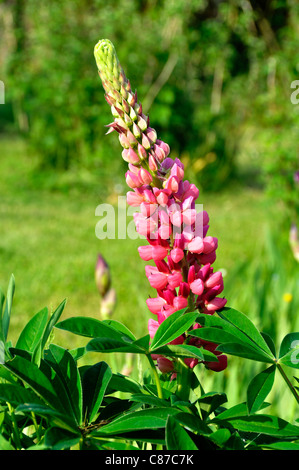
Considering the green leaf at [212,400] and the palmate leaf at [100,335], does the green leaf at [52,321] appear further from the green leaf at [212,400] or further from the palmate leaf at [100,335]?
the green leaf at [212,400]

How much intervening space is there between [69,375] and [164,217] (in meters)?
0.22

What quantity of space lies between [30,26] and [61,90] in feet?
8.25

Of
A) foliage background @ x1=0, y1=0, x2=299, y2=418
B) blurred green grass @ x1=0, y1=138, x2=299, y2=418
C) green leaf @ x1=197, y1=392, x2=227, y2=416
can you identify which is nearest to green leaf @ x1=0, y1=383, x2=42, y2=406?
green leaf @ x1=197, y1=392, x2=227, y2=416

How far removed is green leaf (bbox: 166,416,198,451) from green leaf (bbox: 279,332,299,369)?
17 cm

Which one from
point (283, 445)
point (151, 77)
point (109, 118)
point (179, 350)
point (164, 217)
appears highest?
point (151, 77)

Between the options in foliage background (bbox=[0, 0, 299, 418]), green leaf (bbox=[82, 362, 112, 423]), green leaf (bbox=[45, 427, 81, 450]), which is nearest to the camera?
green leaf (bbox=[45, 427, 81, 450])

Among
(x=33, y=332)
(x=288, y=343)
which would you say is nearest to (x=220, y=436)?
(x=288, y=343)

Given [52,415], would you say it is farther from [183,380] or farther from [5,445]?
[183,380]

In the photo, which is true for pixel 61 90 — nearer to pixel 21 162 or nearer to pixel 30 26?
pixel 21 162

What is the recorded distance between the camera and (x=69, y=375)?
0.65 meters

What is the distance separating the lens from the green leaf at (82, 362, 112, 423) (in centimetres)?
64

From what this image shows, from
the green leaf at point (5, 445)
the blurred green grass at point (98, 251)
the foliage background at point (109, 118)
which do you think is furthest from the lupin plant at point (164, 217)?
the foliage background at point (109, 118)

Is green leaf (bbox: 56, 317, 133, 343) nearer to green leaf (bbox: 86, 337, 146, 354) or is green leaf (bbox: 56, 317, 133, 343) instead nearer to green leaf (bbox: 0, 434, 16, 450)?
green leaf (bbox: 86, 337, 146, 354)

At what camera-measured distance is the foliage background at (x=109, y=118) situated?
4.42 metres
